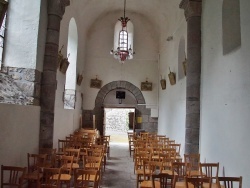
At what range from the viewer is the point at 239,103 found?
3973 millimetres

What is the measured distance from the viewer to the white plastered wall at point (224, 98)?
3768 mm

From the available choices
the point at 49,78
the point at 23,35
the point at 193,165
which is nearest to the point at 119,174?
the point at 193,165

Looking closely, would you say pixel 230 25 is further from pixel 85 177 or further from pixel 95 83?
pixel 95 83

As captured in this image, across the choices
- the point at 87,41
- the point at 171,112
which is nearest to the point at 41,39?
the point at 171,112

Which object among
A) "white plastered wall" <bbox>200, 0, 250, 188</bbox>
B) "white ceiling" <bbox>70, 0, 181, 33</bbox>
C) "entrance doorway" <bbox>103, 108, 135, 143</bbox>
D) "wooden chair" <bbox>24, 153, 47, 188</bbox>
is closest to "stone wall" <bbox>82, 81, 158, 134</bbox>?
"white ceiling" <bbox>70, 0, 181, 33</bbox>

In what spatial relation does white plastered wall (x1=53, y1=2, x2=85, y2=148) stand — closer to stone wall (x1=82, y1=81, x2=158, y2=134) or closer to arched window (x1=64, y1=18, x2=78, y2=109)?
arched window (x1=64, y1=18, x2=78, y2=109)

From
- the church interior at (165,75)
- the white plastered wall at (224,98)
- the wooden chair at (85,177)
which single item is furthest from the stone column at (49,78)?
the white plastered wall at (224,98)

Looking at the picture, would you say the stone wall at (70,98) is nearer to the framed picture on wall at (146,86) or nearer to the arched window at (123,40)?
the arched window at (123,40)

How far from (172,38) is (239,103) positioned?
5.82m

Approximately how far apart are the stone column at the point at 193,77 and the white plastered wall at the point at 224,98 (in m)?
0.17

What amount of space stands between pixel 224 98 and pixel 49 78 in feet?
12.6

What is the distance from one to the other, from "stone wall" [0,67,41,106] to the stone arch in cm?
653

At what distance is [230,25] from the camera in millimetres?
4844

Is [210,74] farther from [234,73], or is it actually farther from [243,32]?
[243,32]
